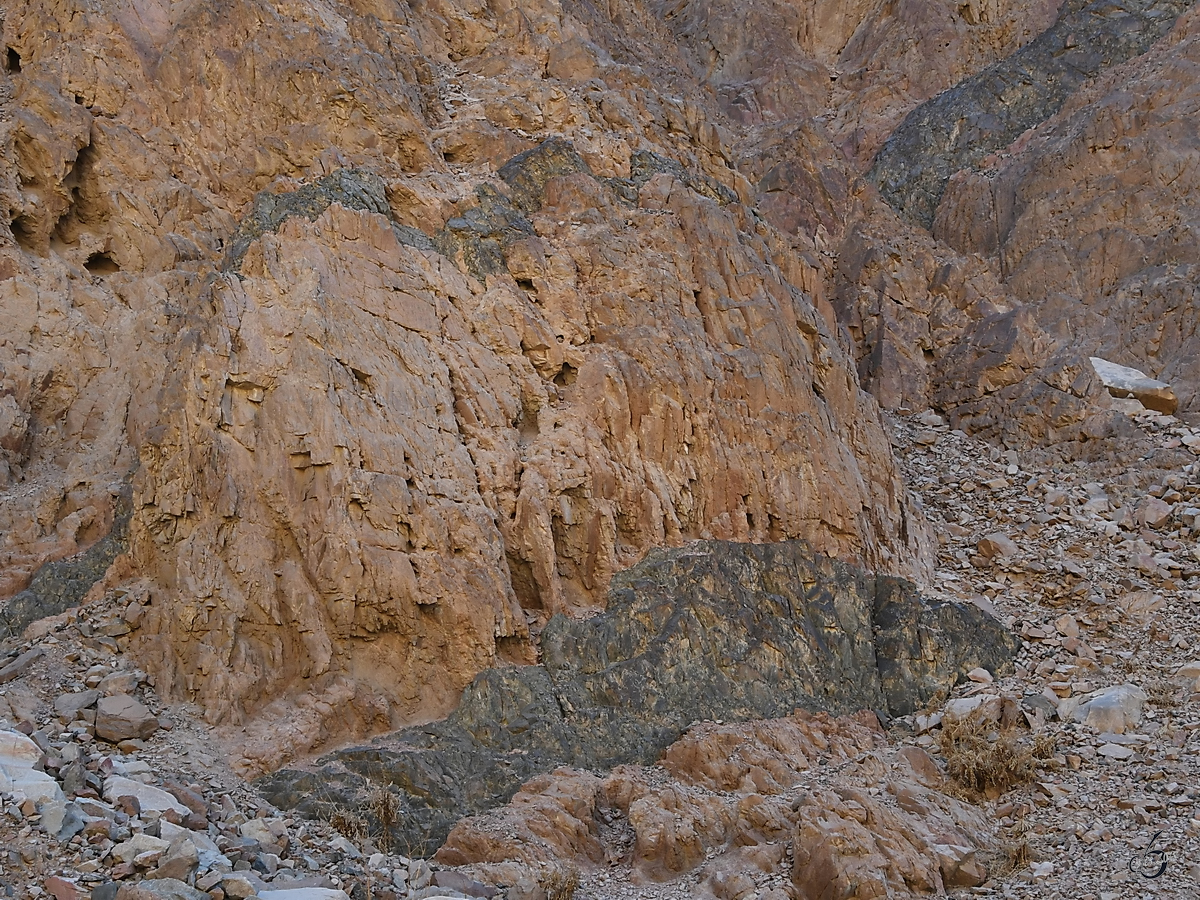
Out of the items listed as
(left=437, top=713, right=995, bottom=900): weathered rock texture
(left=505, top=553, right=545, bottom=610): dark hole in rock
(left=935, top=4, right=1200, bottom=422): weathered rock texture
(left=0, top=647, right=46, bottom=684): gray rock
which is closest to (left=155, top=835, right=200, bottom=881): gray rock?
(left=437, top=713, right=995, bottom=900): weathered rock texture

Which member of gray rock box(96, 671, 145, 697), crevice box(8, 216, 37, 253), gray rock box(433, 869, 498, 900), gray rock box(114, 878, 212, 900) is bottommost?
gray rock box(433, 869, 498, 900)

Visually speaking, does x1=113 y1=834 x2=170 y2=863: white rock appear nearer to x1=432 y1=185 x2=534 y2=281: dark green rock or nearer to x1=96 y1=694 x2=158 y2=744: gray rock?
x1=96 y1=694 x2=158 y2=744: gray rock

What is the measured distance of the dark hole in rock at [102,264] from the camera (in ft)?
53.4

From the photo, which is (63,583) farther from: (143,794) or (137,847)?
(137,847)

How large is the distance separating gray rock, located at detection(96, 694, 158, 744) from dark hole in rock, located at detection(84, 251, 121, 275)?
317 inches

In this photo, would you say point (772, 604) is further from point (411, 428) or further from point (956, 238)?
point (956, 238)

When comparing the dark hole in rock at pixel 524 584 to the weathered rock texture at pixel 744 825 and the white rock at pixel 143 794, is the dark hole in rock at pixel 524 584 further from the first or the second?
the white rock at pixel 143 794

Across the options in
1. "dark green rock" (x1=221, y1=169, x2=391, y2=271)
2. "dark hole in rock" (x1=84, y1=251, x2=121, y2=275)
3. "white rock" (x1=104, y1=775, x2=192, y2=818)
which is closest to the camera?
"white rock" (x1=104, y1=775, x2=192, y2=818)

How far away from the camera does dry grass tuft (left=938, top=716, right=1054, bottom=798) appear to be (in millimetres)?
13133

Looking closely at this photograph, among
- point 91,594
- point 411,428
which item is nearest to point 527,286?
point 411,428

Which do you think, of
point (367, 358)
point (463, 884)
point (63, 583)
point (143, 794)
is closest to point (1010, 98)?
point (367, 358)

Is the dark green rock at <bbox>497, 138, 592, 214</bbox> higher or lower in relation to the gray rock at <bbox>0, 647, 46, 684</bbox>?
higher

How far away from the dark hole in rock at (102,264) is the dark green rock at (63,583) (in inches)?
197

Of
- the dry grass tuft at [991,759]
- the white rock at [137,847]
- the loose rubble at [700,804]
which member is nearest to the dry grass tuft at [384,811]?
the loose rubble at [700,804]
